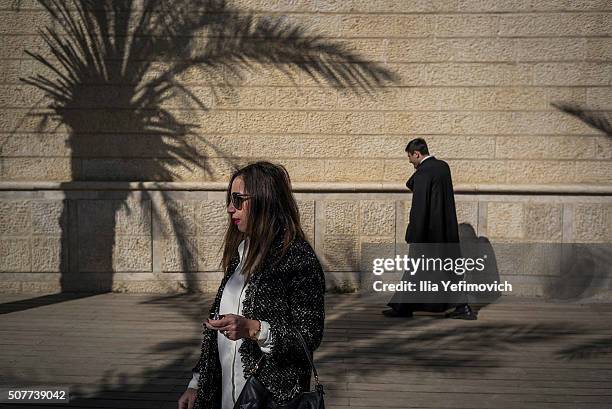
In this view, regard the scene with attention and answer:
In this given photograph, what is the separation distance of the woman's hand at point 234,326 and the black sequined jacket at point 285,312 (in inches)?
2.8

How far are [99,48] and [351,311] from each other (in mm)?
4360

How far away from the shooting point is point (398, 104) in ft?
30.5

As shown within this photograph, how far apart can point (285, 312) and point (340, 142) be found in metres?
6.77

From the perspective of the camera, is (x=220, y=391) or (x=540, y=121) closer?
(x=220, y=391)

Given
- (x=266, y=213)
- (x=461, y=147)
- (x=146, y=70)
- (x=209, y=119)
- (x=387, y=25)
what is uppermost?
(x=387, y=25)

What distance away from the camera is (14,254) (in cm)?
926

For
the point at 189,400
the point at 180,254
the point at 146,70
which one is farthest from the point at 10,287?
the point at 189,400

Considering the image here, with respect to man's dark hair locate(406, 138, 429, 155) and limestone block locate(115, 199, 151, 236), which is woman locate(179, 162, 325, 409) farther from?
limestone block locate(115, 199, 151, 236)

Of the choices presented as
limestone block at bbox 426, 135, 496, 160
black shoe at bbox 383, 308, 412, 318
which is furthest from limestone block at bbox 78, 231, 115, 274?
limestone block at bbox 426, 135, 496, 160

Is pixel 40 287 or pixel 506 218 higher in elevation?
pixel 506 218

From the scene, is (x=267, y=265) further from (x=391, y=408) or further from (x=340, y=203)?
(x=340, y=203)

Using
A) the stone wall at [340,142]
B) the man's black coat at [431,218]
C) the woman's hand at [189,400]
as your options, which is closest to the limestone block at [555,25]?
the stone wall at [340,142]

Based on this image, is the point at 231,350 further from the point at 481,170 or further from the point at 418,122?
the point at 481,170

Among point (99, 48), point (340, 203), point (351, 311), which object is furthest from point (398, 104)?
point (99, 48)
